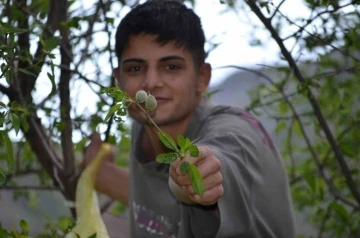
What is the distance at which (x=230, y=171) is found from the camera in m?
1.93

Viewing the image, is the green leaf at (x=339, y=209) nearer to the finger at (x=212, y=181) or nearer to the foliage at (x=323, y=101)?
the foliage at (x=323, y=101)

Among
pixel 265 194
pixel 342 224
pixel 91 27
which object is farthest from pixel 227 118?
pixel 342 224

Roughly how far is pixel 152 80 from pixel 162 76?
0.04 meters

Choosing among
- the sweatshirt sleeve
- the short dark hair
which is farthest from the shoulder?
the short dark hair

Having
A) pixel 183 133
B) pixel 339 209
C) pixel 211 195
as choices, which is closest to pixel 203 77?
pixel 183 133

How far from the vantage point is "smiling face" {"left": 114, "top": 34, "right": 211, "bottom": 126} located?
7.54 ft

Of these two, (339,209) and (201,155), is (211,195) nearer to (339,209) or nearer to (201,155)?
(201,155)

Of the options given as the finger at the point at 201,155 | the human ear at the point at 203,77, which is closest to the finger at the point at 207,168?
the finger at the point at 201,155

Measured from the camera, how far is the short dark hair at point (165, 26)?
2359 mm

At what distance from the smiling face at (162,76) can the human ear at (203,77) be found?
0.24 feet

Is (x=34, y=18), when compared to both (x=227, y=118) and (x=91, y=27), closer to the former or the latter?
(x=91, y=27)

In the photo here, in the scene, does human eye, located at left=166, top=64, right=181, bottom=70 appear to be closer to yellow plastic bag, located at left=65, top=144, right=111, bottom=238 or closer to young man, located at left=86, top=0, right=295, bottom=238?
young man, located at left=86, top=0, right=295, bottom=238

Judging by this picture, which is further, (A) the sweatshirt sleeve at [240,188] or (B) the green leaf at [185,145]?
(A) the sweatshirt sleeve at [240,188]

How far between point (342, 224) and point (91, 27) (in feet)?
3.54
